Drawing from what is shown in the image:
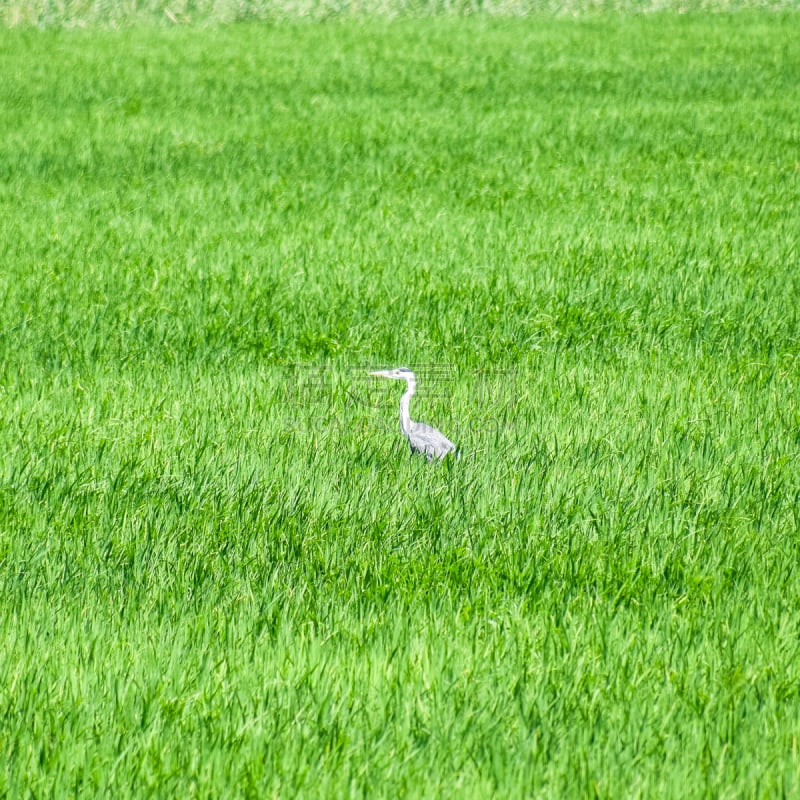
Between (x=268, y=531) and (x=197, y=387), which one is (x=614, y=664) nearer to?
(x=268, y=531)

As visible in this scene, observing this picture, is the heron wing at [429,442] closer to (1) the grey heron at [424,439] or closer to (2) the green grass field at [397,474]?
(1) the grey heron at [424,439]

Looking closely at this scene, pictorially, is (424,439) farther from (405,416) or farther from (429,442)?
(405,416)

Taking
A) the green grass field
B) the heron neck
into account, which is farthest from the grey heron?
the green grass field

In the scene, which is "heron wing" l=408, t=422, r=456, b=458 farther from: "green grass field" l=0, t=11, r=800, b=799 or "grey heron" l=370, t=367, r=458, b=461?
"green grass field" l=0, t=11, r=800, b=799

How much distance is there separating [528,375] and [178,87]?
11.1 metres

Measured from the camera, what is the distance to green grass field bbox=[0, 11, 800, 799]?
326 cm

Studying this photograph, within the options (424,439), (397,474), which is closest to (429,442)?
(424,439)

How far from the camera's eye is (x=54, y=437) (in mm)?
5406

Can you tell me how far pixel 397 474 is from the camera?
499 centimetres

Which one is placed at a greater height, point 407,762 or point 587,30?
point 587,30

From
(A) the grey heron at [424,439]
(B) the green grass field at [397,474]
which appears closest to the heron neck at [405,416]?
(A) the grey heron at [424,439]

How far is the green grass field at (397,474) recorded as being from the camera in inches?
128

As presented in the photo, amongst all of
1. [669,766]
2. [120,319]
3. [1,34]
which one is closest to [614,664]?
[669,766]

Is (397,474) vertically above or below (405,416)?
below
